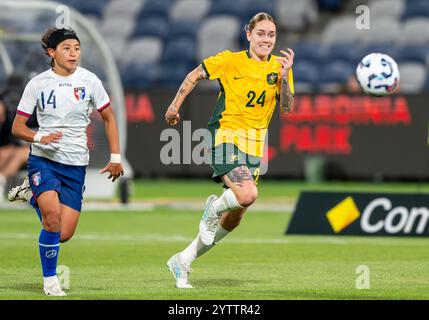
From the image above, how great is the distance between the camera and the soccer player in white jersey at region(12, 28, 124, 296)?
391 inches

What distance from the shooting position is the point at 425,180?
998 inches

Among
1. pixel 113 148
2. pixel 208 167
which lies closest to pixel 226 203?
pixel 113 148

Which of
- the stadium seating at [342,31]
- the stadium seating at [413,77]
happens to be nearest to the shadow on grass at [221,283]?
the stadium seating at [413,77]

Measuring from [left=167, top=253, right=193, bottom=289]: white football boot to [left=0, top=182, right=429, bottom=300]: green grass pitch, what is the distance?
0.10 m

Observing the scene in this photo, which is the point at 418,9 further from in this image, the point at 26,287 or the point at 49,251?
the point at 49,251

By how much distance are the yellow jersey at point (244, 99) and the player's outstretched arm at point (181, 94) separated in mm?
83

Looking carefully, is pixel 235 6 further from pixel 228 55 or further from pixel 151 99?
pixel 228 55

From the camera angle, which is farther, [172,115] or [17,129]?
[172,115]

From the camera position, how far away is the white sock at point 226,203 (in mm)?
10414

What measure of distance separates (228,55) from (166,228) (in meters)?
6.17

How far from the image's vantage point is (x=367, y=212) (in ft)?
49.6

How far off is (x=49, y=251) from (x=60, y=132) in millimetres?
953
